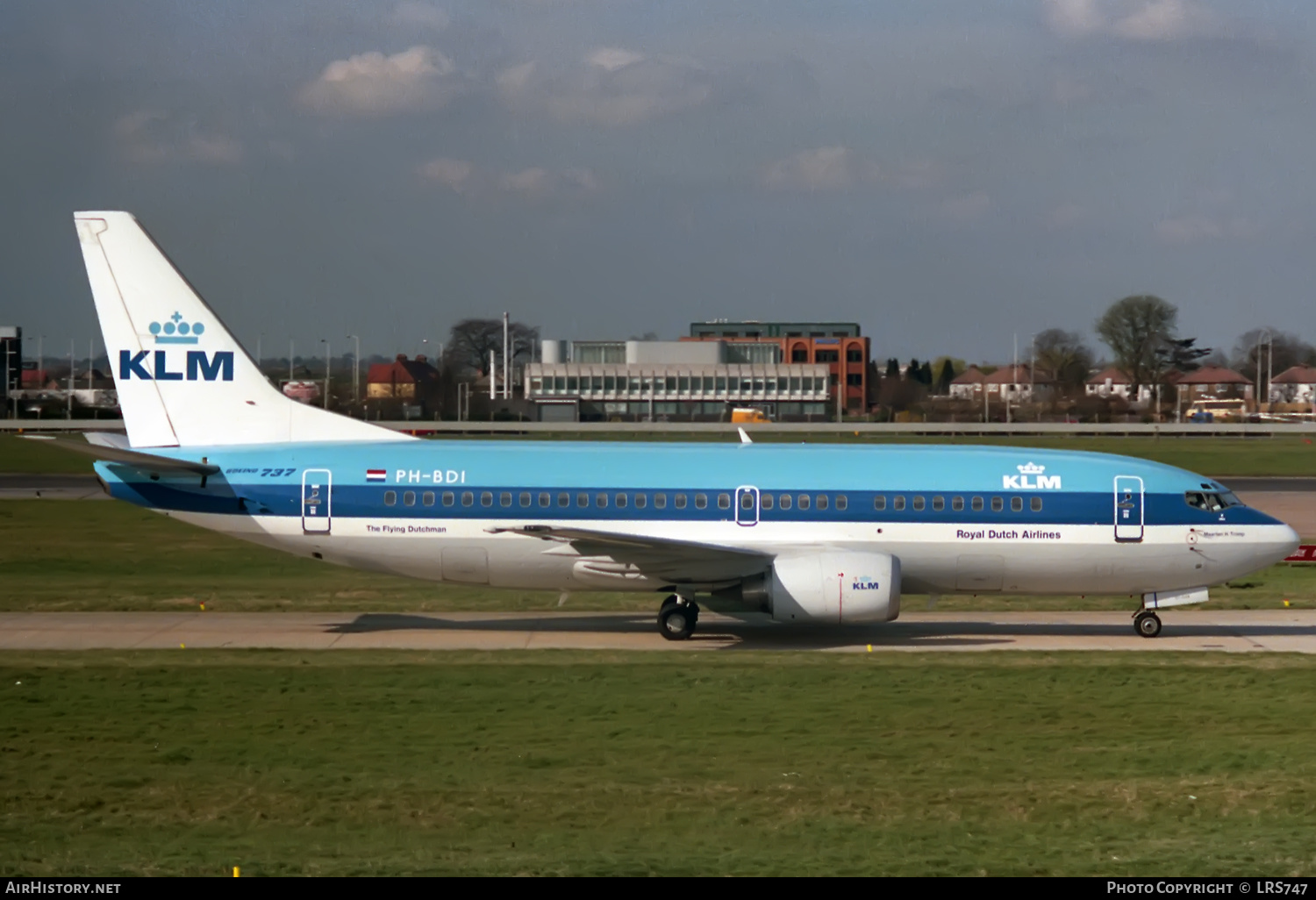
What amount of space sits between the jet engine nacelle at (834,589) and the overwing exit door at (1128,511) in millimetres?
4372

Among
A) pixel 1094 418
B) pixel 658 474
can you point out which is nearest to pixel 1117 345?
pixel 1094 418

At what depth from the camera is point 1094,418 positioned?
5236 inches

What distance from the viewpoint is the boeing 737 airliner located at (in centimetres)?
2514

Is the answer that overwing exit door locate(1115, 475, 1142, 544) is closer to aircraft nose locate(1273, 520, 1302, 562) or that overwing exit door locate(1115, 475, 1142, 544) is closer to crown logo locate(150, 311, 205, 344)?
aircraft nose locate(1273, 520, 1302, 562)

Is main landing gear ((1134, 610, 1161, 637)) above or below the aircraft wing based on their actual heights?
below

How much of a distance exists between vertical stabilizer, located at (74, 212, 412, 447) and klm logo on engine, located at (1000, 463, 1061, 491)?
36.6 feet

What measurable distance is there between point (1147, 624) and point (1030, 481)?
3.47 metres

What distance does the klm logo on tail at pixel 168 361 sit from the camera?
2616 cm

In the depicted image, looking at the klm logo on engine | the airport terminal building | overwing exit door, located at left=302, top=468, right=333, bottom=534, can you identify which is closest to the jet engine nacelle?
the klm logo on engine

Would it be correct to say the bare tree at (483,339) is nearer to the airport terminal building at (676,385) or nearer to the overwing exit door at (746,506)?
the airport terminal building at (676,385)

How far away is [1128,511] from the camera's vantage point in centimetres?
2550

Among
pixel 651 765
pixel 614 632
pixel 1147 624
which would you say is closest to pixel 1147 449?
pixel 1147 624
